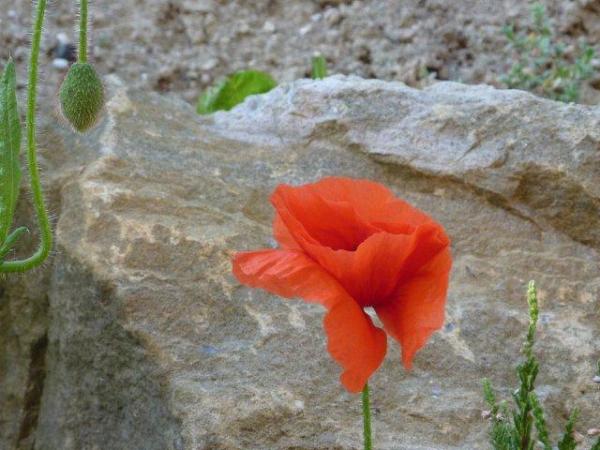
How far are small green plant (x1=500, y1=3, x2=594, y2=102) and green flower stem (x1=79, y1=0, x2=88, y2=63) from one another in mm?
1466

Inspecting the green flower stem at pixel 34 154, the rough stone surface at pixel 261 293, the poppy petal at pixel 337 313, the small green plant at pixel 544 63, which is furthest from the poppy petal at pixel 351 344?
the small green plant at pixel 544 63

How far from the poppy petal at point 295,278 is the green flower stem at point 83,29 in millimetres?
451

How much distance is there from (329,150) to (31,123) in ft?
2.36

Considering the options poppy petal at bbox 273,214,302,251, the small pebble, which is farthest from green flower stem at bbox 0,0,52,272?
the small pebble

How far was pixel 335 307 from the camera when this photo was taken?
44.0 inches

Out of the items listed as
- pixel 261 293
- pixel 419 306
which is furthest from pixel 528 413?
pixel 261 293

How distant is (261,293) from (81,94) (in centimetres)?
39

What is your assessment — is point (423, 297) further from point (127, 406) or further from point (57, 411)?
point (57, 411)

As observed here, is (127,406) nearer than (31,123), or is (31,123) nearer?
(31,123)

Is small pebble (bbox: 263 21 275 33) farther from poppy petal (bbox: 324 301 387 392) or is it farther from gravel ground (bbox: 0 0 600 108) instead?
poppy petal (bbox: 324 301 387 392)

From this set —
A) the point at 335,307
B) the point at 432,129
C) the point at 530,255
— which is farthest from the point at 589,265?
the point at 335,307

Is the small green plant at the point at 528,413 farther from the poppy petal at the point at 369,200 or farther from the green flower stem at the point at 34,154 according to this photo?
the green flower stem at the point at 34,154

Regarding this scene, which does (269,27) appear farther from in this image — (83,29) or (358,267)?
(358,267)

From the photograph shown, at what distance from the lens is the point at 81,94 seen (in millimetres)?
1513
